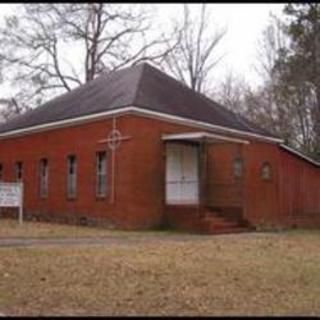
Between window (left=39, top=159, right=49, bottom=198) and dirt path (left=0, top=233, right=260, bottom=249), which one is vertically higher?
window (left=39, top=159, right=49, bottom=198)

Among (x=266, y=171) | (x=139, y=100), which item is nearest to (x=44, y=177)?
(x=139, y=100)

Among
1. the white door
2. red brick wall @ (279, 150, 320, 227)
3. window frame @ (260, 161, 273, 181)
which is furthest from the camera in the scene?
red brick wall @ (279, 150, 320, 227)

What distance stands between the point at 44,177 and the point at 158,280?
2029 cm

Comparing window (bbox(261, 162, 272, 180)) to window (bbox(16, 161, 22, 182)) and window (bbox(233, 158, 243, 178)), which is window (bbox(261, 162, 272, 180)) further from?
window (bbox(16, 161, 22, 182))

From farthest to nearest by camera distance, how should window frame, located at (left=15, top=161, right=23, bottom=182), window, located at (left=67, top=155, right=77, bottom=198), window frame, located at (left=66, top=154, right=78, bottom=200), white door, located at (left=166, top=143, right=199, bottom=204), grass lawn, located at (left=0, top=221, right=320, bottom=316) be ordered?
window frame, located at (left=15, top=161, right=23, bottom=182) → window, located at (left=67, top=155, right=77, bottom=198) → window frame, located at (left=66, top=154, right=78, bottom=200) → white door, located at (left=166, top=143, right=199, bottom=204) → grass lawn, located at (left=0, top=221, right=320, bottom=316)

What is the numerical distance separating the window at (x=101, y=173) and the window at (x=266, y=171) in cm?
847

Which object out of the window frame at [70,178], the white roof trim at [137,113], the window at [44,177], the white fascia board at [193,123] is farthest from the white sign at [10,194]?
the window at [44,177]

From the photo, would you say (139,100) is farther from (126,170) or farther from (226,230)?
(226,230)

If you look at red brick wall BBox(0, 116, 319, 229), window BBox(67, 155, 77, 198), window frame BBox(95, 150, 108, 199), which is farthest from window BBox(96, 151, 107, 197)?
window BBox(67, 155, 77, 198)

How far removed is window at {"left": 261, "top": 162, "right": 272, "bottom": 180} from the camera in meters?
33.1

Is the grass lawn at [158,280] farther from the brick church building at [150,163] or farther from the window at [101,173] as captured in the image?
the window at [101,173]

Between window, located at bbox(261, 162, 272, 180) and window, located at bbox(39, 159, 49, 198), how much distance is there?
966 cm

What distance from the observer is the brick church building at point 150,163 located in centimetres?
2666

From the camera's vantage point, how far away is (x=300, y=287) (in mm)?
11969
